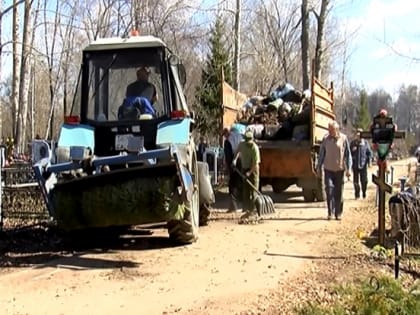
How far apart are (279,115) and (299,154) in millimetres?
1270

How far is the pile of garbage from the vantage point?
1558 cm

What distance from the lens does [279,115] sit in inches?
638

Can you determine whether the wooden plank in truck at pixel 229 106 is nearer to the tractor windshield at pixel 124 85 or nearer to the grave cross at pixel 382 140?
the tractor windshield at pixel 124 85

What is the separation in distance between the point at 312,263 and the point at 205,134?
81.8 feet

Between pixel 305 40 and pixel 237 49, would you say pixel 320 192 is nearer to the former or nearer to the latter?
pixel 305 40

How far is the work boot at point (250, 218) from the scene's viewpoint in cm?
1266

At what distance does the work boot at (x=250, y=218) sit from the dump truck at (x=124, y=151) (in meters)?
1.66

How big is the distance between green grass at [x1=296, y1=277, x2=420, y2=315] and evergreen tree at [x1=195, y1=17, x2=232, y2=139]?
977 inches

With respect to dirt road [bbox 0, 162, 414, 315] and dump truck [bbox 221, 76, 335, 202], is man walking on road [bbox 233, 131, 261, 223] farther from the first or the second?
dump truck [bbox 221, 76, 335, 202]

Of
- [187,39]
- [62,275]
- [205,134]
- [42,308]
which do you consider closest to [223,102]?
[62,275]

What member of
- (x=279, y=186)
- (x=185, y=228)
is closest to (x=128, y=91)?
(x=185, y=228)

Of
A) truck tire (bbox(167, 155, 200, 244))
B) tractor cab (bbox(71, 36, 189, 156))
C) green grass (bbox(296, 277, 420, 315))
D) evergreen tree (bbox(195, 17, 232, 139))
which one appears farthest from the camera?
evergreen tree (bbox(195, 17, 232, 139))

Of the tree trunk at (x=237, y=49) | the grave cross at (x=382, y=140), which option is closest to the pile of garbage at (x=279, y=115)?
the grave cross at (x=382, y=140)

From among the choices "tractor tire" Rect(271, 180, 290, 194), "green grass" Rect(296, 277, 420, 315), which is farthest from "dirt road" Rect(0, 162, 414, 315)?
"tractor tire" Rect(271, 180, 290, 194)
